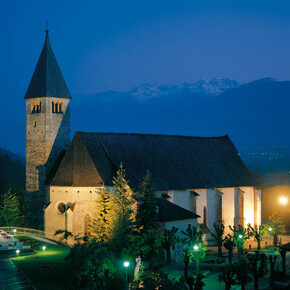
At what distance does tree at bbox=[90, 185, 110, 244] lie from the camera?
4662cm

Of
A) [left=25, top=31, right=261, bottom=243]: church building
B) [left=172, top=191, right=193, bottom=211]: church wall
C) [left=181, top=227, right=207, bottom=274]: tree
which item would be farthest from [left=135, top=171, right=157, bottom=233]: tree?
[left=172, top=191, right=193, bottom=211]: church wall

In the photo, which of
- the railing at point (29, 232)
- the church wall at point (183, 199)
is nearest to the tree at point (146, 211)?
the church wall at point (183, 199)

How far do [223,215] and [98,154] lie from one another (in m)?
18.0

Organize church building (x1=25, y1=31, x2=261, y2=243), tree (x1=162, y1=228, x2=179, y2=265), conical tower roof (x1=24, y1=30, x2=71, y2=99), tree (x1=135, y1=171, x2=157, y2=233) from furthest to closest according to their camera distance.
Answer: conical tower roof (x1=24, y1=30, x2=71, y2=99), church building (x1=25, y1=31, x2=261, y2=243), tree (x1=135, y1=171, x2=157, y2=233), tree (x1=162, y1=228, x2=179, y2=265)

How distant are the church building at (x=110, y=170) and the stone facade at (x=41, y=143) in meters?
0.12

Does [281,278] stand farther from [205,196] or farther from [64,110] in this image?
[64,110]

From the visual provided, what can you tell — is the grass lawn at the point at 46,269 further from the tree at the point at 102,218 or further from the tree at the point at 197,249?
the tree at the point at 197,249

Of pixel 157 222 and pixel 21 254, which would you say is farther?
pixel 157 222

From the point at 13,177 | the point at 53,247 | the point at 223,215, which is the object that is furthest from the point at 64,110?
the point at 13,177

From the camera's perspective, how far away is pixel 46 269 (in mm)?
36906

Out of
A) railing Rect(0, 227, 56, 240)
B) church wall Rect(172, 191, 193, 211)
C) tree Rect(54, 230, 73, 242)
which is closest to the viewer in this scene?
tree Rect(54, 230, 73, 242)

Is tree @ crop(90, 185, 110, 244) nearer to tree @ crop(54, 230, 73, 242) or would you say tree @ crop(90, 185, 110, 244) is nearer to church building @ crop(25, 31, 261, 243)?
church building @ crop(25, 31, 261, 243)

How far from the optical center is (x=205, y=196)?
58.1 metres

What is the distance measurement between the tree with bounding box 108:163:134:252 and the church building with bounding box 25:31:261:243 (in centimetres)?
358
